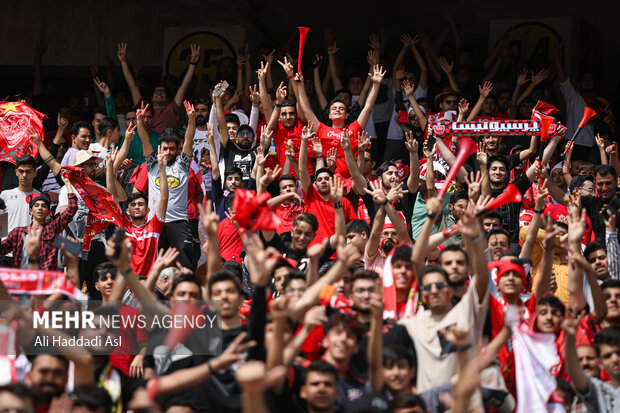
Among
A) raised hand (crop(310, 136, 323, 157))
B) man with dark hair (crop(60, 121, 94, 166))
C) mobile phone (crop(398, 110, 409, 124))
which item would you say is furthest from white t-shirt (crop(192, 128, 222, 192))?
mobile phone (crop(398, 110, 409, 124))

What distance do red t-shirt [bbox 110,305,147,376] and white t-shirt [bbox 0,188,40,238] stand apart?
2770mm

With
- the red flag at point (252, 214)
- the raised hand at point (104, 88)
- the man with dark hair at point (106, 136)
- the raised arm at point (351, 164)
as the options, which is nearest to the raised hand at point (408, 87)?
the raised arm at point (351, 164)

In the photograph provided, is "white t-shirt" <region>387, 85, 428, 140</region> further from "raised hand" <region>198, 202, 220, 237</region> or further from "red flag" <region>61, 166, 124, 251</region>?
"raised hand" <region>198, 202, 220, 237</region>

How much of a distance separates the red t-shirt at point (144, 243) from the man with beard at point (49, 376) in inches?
124

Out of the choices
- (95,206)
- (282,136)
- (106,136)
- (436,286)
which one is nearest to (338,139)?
(282,136)

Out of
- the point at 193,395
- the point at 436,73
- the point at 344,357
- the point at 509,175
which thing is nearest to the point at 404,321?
the point at 344,357

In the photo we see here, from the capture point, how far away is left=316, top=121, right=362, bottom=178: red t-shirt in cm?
970

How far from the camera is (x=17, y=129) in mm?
10352

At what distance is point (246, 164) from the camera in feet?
32.7

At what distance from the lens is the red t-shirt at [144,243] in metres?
8.66

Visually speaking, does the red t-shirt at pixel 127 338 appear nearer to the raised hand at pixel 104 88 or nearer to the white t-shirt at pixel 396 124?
the white t-shirt at pixel 396 124

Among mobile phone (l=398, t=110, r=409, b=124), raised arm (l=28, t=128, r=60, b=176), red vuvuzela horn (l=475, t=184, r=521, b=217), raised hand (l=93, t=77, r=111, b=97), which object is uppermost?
raised hand (l=93, t=77, r=111, b=97)

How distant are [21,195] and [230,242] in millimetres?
2103

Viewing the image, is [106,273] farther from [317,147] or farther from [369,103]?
[369,103]
